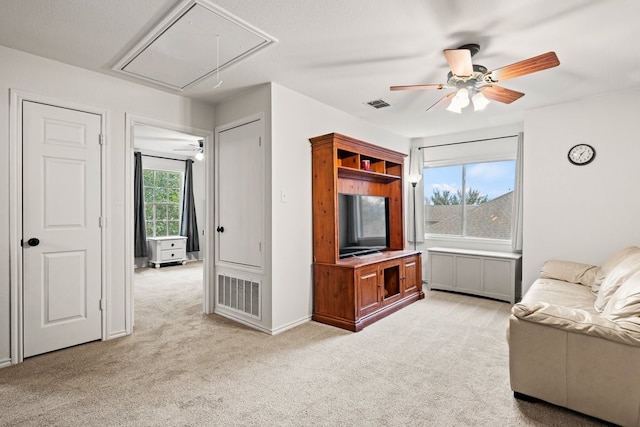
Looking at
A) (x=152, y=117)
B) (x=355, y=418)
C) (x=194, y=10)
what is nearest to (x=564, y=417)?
(x=355, y=418)

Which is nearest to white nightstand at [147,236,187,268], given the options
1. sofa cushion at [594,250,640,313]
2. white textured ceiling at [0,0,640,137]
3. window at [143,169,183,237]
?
window at [143,169,183,237]

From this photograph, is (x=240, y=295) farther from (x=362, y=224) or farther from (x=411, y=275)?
(x=411, y=275)

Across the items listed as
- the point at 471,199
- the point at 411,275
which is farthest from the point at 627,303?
the point at 471,199

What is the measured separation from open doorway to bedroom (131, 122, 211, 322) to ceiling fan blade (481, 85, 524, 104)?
4.29 metres

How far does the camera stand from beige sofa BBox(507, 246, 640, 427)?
176cm

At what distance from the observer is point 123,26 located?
89.2 inches

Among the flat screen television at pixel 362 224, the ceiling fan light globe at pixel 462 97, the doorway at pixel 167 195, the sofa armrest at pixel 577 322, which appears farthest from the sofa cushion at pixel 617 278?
the doorway at pixel 167 195

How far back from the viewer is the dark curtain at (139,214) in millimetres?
6926

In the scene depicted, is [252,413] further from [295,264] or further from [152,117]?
[152,117]

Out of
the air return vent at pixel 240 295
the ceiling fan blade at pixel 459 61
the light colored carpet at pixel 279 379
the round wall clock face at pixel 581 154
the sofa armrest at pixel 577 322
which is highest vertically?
the ceiling fan blade at pixel 459 61

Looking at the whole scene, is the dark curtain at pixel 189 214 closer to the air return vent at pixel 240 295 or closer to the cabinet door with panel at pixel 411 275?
the air return vent at pixel 240 295

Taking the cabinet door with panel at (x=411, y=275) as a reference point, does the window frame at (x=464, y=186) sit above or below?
above

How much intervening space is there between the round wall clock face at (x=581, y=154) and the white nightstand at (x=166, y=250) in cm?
710

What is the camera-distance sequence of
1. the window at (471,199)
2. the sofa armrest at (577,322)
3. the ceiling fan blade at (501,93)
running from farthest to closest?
the window at (471,199) → the ceiling fan blade at (501,93) → the sofa armrest at (577,322)
